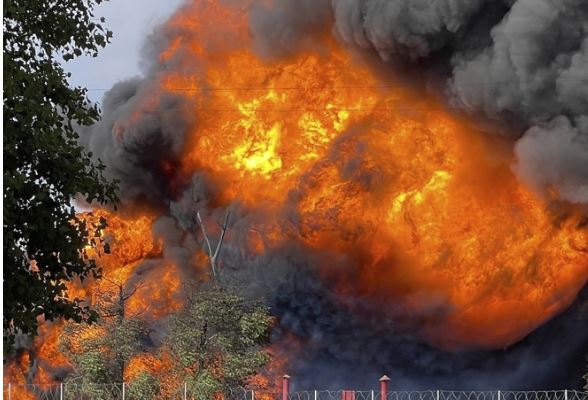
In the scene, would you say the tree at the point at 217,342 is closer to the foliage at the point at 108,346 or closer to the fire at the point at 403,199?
the foliage at the point at 108,346

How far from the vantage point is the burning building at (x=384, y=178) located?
3831 cm

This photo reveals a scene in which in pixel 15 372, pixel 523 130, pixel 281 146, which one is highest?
pixel 281 146

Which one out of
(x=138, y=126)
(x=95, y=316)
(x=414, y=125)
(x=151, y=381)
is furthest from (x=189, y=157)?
(x=95, y=316)

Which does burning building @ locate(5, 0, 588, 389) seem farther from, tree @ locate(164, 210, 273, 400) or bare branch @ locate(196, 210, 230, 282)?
tree @ locate(164, 210, 273, 400)

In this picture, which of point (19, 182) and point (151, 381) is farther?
point (151, 381)

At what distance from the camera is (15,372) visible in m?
52.6

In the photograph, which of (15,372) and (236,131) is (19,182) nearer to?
(236,131)

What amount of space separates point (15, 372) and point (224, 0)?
21.3 m

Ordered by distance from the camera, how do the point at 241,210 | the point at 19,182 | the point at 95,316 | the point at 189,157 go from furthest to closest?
1. the point at 189,157
2. the point at 241,210
3. the point at 95,316
4. the point at 19,182

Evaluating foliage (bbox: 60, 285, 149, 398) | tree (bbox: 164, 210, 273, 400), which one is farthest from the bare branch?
tree (bbox: 164, 210, 273, 400)

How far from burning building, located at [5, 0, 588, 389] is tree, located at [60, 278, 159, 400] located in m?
4.60

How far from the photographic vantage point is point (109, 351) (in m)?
38.9

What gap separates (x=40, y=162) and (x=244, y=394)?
22.5 m

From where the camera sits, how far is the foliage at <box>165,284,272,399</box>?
35.6 m
